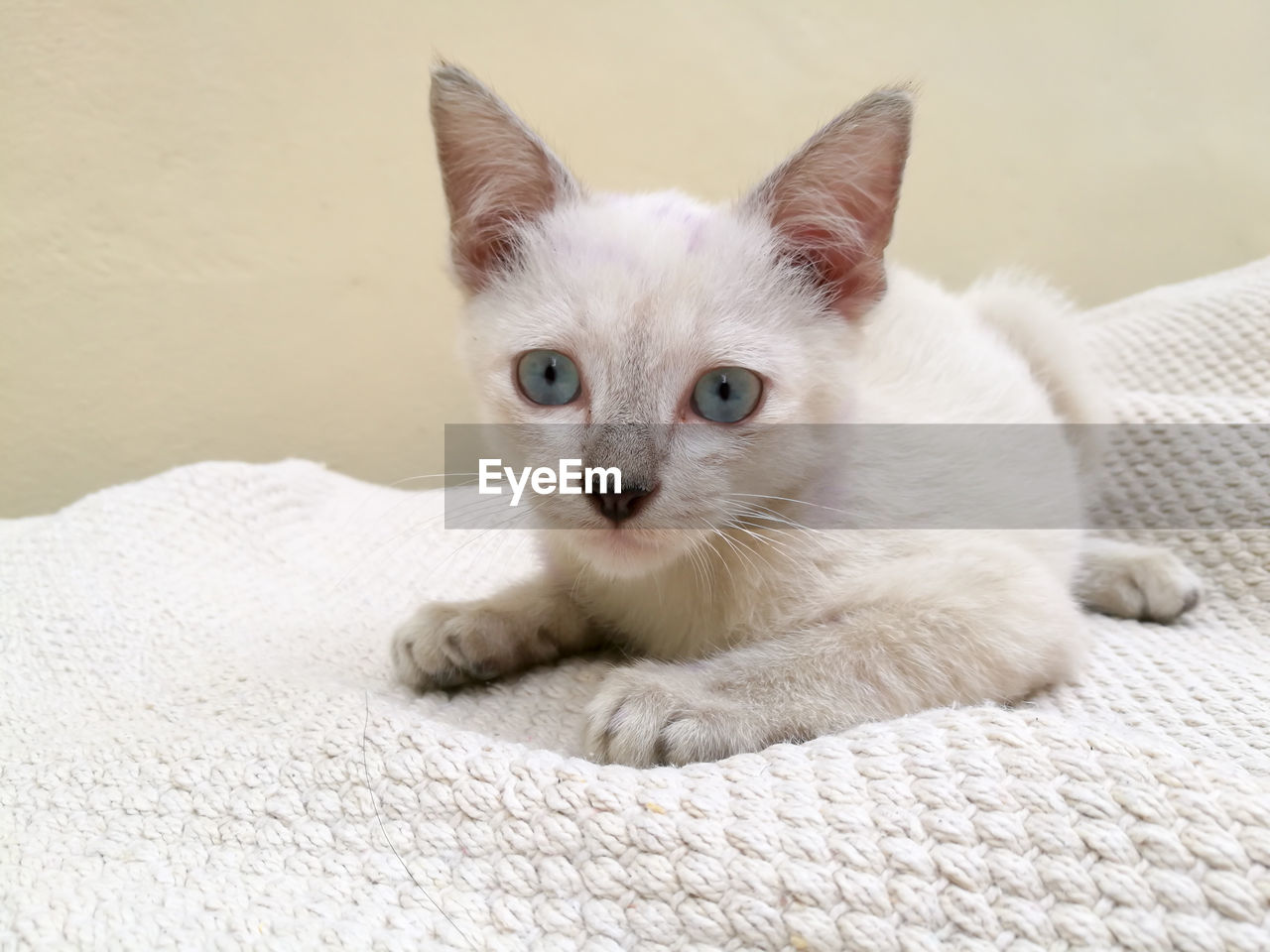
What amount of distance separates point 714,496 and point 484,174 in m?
0.45

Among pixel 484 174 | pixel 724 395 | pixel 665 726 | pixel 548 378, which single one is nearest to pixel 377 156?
pixel 484 174

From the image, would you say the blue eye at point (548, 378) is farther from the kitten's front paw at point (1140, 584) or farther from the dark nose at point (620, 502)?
the kitten's front paw at point (1140, 584)

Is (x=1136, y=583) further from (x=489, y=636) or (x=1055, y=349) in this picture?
(x=489, y=636)

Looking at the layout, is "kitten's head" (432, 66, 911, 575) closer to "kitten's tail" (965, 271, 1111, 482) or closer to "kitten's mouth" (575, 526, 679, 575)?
"kitten's mouth" (575, 526, 679, 575)

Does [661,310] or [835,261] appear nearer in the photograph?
[661,310]

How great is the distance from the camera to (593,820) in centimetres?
60

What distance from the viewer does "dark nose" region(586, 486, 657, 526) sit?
718 millimetres

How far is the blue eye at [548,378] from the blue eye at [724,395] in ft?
0.40

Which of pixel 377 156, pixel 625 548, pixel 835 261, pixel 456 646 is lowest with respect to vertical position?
pixel 456 646

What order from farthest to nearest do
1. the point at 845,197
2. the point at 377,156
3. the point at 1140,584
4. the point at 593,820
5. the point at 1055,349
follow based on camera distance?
the point at 377,156
the point at 1055,349
the point at 1140,584
the point at 845,197
the point at 593,820

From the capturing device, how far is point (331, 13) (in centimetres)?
173

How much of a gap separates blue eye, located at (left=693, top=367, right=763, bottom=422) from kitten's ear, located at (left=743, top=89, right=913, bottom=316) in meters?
0.18

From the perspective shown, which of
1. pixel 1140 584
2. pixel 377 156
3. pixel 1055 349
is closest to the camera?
pixel 1140 584

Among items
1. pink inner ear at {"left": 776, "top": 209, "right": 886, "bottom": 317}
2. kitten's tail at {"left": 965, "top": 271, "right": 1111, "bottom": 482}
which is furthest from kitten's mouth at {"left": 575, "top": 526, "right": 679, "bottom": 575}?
kitten's tail at {"left": 965, "top": 271, "right": 1111, "bottom": 482}
